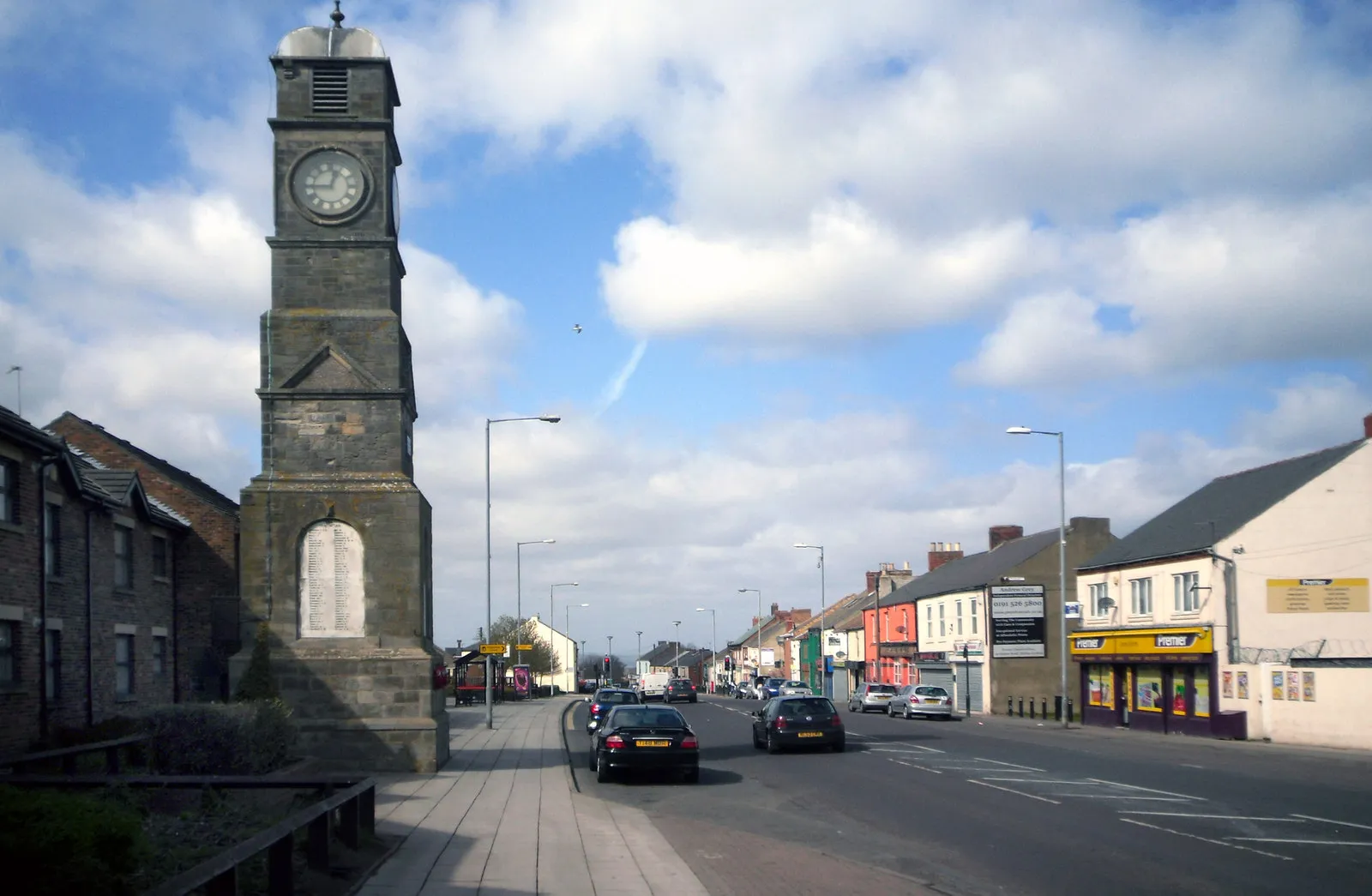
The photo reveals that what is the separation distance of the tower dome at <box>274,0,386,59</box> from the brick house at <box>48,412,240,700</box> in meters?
11.9

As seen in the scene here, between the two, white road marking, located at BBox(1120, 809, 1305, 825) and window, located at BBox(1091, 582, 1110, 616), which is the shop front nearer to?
window, located at BBox(1091, 582, 1110, 616)

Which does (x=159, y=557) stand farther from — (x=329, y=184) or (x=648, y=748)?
(x=648, y=748)

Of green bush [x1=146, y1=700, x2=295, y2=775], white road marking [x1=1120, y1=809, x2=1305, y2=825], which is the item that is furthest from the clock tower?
white road marking [x1=1120, y1=809, x2=1305, y2=825]

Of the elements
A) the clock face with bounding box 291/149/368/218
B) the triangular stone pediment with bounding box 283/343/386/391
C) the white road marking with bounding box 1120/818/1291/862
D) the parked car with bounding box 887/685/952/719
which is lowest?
the parked car with bounding box 887/685/952/719

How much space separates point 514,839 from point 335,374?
11849 mm

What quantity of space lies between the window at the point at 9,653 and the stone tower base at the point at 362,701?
3.59 metres

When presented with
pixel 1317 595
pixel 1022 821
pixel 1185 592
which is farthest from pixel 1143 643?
pixel 1022 821

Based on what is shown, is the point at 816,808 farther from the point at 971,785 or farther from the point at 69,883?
the point at 69,883

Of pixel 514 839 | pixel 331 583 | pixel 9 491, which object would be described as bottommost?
pixel 514 839

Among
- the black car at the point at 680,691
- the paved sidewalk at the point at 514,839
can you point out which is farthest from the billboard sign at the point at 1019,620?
the paved sidewalk at the point at 514,839

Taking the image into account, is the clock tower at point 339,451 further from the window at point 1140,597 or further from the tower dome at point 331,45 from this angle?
the window at point 1140,597

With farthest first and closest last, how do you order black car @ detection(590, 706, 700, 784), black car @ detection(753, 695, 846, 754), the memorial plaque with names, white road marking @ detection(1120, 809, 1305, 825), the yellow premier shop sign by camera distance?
the yellow premier shop sign
black car @ detection(753, 695, 846, 754)
the memorial plaque with names
black car @ detection(590, 706, 700, 784)
white road marking @ detection(1120, 809, 1305, 825)

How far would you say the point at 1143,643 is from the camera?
3991 cm

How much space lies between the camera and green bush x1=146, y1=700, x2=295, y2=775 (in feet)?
54.6
